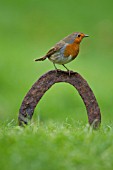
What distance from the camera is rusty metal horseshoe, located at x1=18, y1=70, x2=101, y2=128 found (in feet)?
27.7

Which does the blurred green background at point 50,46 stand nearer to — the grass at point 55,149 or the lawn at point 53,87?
the lawn at point 53,87

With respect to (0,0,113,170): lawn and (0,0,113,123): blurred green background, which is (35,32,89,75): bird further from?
(0,0,113,123): blurred green background

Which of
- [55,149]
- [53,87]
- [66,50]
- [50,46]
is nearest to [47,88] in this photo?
[66,50]

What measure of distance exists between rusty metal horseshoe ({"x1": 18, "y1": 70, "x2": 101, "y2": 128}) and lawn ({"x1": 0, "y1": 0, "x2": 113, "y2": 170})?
15 cm

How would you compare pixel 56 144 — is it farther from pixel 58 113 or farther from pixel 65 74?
pixel 58 113

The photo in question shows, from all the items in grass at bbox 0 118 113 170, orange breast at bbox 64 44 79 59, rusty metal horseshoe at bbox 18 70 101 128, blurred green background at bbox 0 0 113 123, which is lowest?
grass at bbox 0 118 113 170

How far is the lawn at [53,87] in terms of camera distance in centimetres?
727

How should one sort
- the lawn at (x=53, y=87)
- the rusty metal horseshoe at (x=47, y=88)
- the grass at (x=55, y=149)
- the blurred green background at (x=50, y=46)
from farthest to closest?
the blurred green background at (x=50, y=46), the rusty metal horseshoe at (x=47, y=88), the lawn at (x=53, y=87), the grass at (x=55, y=149)

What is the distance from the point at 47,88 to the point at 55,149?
1259mm

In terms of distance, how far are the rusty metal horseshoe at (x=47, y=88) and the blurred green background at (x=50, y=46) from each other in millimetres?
3403

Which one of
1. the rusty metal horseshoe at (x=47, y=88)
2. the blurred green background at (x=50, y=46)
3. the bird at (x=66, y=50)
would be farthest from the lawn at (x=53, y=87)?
the bird at (x=66, y=50)

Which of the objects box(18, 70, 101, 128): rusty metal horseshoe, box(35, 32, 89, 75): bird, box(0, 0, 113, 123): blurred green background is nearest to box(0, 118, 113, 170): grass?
box(18, 70, 101, 128): rusty metal horseshoe

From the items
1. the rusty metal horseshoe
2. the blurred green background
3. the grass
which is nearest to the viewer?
the grass

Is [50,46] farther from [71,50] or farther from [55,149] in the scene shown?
[55,149]
